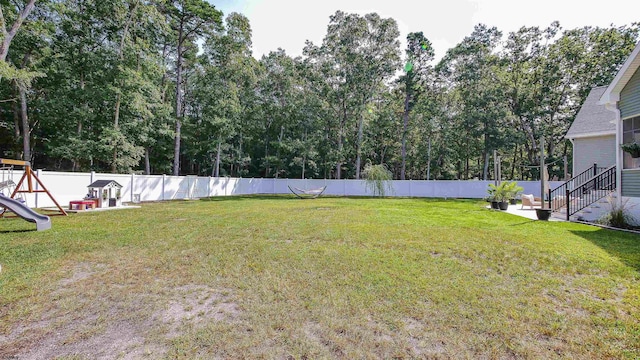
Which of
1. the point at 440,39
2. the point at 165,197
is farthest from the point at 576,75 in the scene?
the point at 165,197

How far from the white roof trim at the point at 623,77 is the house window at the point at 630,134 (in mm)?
694

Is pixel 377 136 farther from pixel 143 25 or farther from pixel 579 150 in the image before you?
pixel 143 25

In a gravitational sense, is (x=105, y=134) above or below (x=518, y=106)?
below

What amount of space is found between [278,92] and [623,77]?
23157 millimetres

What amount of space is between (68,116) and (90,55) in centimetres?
371

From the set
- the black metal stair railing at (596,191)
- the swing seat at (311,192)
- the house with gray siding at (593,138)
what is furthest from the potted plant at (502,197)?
the swing seat at (311,192)

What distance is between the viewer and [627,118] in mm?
7699

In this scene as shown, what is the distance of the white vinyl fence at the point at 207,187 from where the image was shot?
34.0 ft

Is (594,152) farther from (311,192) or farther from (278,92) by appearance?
(278,92)

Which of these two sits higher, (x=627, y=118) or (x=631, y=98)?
(x=631, y=98)

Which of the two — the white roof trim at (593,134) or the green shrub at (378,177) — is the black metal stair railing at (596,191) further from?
the green shrub at (378,177)

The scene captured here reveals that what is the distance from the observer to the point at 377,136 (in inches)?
1141

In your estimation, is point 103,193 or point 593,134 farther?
point 593,134

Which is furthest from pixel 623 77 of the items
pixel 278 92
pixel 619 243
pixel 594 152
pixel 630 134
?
pixel 278 92
